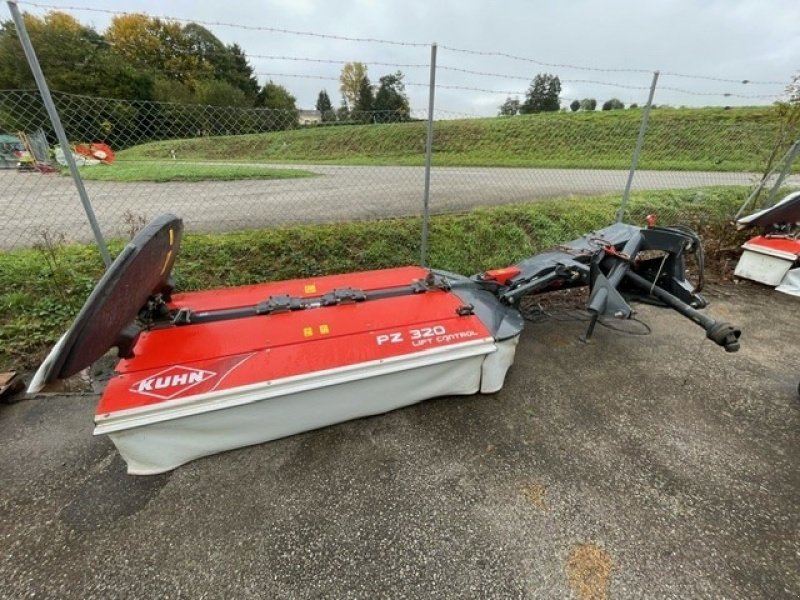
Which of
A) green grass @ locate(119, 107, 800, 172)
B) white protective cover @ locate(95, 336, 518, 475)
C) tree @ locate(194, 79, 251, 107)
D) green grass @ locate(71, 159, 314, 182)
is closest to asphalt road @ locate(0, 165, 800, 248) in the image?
green grass @ locate(71, 159, 314, 182)

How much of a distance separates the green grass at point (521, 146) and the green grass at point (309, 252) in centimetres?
369

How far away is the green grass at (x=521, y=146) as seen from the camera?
8891 mm

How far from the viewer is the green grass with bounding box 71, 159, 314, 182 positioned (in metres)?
9.35

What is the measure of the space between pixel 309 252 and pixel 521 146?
13.3 meters

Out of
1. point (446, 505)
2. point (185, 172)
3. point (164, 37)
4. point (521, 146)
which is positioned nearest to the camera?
point (446, 505)

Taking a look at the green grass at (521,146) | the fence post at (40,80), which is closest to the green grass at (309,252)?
the fence post at (40,80)

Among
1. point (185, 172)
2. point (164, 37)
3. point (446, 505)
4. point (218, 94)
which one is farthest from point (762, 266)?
point (164, 37)

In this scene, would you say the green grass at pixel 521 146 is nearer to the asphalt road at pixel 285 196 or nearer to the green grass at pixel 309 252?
the asphalt road at pixel 285 196

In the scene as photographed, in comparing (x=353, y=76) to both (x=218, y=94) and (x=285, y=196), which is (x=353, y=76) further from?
(x=218, y=94)

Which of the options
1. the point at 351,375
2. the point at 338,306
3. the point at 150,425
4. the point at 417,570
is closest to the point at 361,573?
the point at 417,570

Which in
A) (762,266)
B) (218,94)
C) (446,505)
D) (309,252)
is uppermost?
(218,94)

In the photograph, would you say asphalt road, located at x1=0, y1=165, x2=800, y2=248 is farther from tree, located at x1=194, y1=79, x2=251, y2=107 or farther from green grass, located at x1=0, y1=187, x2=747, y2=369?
tree, located at x1=194, y1=79, x2=251, y2=107

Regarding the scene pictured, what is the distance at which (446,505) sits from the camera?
1.88m

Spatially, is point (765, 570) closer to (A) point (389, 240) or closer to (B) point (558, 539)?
(B) point (558, 539)
